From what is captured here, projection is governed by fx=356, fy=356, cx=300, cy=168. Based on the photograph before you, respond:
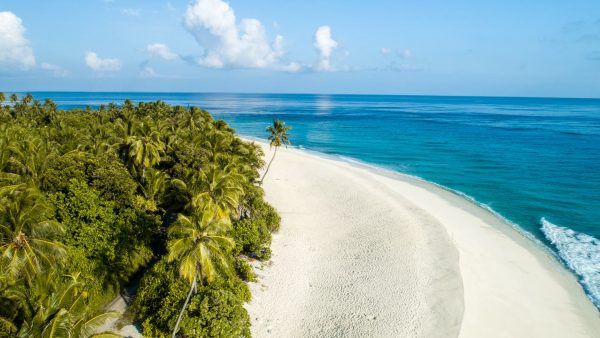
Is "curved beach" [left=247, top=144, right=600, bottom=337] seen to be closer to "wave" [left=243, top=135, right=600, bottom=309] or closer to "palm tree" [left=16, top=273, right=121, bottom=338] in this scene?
"wave" [left=243, top=135, right=600, bottom=309]

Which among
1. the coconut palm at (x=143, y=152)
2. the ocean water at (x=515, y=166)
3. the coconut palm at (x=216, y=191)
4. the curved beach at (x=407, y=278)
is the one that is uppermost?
the coconut palm at (x=143, y=152)

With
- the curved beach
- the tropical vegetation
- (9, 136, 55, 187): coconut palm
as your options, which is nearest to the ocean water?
the curved beach

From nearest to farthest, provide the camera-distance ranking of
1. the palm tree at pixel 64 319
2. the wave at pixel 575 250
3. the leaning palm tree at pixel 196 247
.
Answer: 1. the palm tree at pixel 64 319
2. the leaning palm tree at pixel 196 247
3. the wave at pixel 575 250

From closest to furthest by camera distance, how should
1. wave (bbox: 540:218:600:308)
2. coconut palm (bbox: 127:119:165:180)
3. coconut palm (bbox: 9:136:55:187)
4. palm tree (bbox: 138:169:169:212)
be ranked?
wave (bbox: 540:218:600:308), coconut palm (bbox: 9:136:55:187), palm tree (bbox: 138:169:169:212), coconut palm (bbox: 127:119:165:180)

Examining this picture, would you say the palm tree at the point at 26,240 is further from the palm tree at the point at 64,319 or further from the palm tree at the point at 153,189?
the palm tree at the point at 153,189

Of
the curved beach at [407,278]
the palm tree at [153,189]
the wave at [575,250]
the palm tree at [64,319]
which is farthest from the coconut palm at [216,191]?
the wave at [575,250]

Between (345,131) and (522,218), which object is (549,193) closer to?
(522,218)
